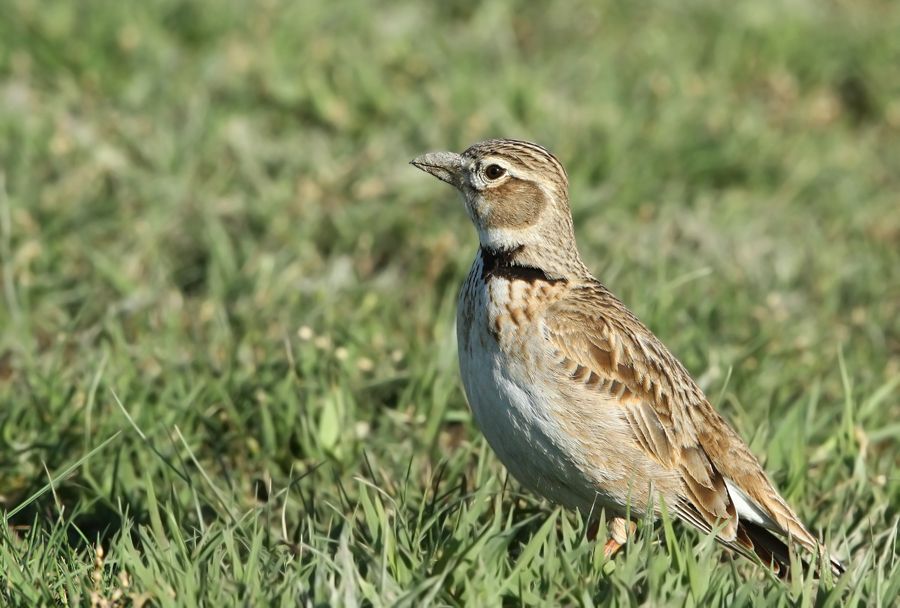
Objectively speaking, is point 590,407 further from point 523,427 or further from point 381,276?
point 381,276

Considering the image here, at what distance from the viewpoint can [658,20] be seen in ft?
35.8

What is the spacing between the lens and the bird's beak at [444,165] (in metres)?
5.82

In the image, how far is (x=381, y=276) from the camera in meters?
7.68

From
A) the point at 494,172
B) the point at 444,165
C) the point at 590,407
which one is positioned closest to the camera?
the point at 590,407

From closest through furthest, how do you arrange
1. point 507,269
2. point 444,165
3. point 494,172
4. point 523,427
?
1. point 523,427
2. point 507,269
3. point 494,172
4. point 444,165

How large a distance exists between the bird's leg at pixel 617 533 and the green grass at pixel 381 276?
80mm

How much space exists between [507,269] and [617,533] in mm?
1110

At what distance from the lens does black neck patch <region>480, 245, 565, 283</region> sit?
17.8 ft

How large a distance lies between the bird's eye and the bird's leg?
148cm

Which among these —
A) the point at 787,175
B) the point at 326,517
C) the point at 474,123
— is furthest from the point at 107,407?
the point at 787,175

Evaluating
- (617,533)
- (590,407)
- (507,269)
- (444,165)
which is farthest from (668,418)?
(444,165)

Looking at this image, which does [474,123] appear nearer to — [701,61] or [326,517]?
[701,61]

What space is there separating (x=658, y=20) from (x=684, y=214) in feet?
9.42

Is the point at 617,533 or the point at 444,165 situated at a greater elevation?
the point at 444,165
